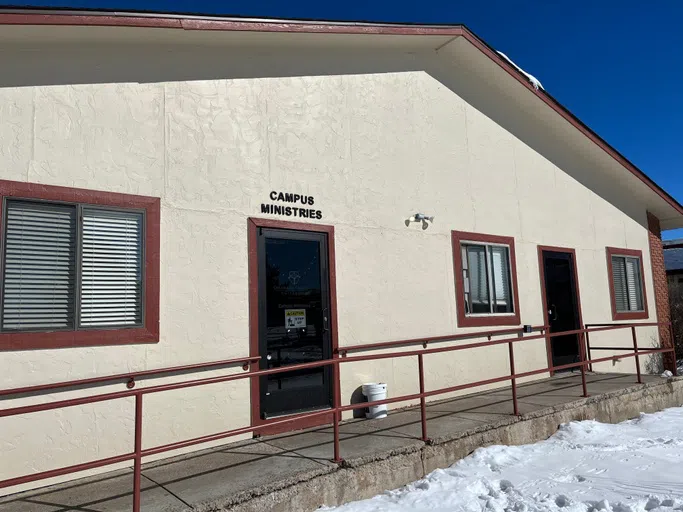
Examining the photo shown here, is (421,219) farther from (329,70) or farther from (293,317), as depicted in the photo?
(293,317)

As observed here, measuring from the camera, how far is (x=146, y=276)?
520 cm

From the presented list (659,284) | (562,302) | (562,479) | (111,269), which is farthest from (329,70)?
(659,284)

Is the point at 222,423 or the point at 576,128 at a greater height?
the point at 576,128

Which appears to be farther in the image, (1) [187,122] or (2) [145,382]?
(1) [187,122]

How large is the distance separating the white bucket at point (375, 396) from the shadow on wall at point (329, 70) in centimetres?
398

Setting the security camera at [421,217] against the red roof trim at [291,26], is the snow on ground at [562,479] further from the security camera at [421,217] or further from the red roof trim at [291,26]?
the red roof trim at [291,26]

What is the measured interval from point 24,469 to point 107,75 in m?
3.65

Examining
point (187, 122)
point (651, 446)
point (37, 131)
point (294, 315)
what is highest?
point (187, 122)

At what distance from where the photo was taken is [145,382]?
5070 millimetres

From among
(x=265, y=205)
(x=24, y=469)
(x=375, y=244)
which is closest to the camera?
(x=24, y=469)

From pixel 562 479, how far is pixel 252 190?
14.3 feet

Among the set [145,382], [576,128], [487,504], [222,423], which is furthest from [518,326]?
[145,382]

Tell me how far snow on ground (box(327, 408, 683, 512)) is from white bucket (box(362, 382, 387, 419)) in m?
1.35

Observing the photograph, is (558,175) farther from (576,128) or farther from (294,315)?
(294,315)
